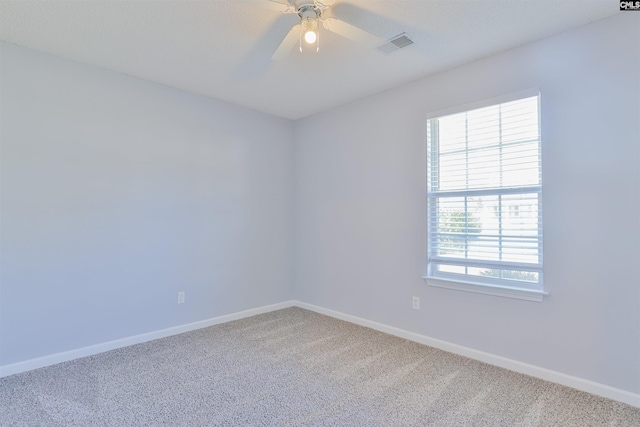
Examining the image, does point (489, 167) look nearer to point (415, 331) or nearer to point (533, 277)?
point (533, 277)

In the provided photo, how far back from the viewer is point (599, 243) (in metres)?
2.28

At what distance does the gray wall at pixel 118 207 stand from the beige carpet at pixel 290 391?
1.42ft

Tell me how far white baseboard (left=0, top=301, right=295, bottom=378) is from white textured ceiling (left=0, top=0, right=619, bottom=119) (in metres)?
2.49

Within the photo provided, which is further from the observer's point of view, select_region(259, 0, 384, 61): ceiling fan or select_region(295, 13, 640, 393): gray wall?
select_region(295, 13, 640, 393): gray wall

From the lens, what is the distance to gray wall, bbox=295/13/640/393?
2199 millimetres

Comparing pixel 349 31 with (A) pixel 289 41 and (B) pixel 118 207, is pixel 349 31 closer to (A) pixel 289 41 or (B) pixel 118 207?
(A) pixel 289 41

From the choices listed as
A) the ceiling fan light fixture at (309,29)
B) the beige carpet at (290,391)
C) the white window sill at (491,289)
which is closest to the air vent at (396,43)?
the ceiling fan light fixture at (309,29)

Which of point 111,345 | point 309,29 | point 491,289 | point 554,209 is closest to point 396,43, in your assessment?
point 309,29

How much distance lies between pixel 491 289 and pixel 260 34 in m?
2.67

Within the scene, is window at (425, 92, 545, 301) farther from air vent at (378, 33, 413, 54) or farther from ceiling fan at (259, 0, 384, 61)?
ceiling fan at (259, 0, 384, 61)

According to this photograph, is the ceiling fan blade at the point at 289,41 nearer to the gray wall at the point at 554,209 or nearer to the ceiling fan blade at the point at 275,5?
the ceiling fan blade at the point at 275,5

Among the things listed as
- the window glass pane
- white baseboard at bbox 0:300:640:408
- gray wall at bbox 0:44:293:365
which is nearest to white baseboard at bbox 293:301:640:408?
white baseboard at bbox 0:300:640:408

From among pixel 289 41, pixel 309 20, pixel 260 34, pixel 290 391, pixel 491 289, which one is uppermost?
pixel 260 34

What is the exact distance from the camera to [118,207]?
10.3 feet
